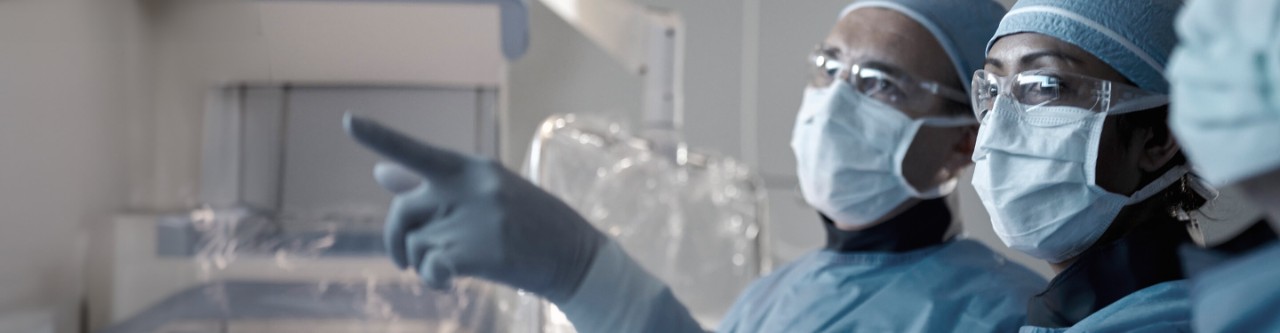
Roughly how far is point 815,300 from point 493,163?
1.36 feet

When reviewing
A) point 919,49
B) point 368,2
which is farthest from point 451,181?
point 368,2

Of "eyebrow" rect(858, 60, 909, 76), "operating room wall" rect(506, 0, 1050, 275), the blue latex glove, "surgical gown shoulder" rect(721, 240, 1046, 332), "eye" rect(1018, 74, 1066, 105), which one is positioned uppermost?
"eye" rect(1018, 74, 1066, 105)

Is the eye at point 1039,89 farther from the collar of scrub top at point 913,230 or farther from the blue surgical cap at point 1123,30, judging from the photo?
the collar of scrub top at point 913,230

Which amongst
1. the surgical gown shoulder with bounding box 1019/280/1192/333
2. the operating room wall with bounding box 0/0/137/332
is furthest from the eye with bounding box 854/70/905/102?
the operating room wall with bounding box 0/0/137/332

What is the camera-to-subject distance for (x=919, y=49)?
1.25 m

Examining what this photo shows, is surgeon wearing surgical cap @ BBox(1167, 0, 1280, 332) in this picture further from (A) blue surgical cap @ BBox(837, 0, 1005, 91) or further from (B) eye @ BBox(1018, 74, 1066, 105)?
(A) blue surgical cap @ BBox(837, 0, 1005, 91)

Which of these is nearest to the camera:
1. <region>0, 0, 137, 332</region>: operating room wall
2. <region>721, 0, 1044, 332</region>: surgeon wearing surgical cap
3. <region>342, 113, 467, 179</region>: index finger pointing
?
<region>342, 113, 467, 179</region>: index finger pointing

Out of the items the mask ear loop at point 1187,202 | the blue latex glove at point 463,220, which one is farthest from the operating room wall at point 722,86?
the mask ear loop at point 1187,202

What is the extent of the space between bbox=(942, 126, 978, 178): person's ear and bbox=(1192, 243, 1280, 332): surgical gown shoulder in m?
0.76

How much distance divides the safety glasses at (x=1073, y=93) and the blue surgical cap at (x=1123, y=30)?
11 millimetres

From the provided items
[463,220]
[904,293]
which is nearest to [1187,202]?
[904,293]

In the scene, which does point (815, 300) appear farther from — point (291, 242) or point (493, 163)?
point (291, 242)

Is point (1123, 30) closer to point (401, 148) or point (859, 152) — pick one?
point (859, 152)

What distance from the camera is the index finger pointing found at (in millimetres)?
974
